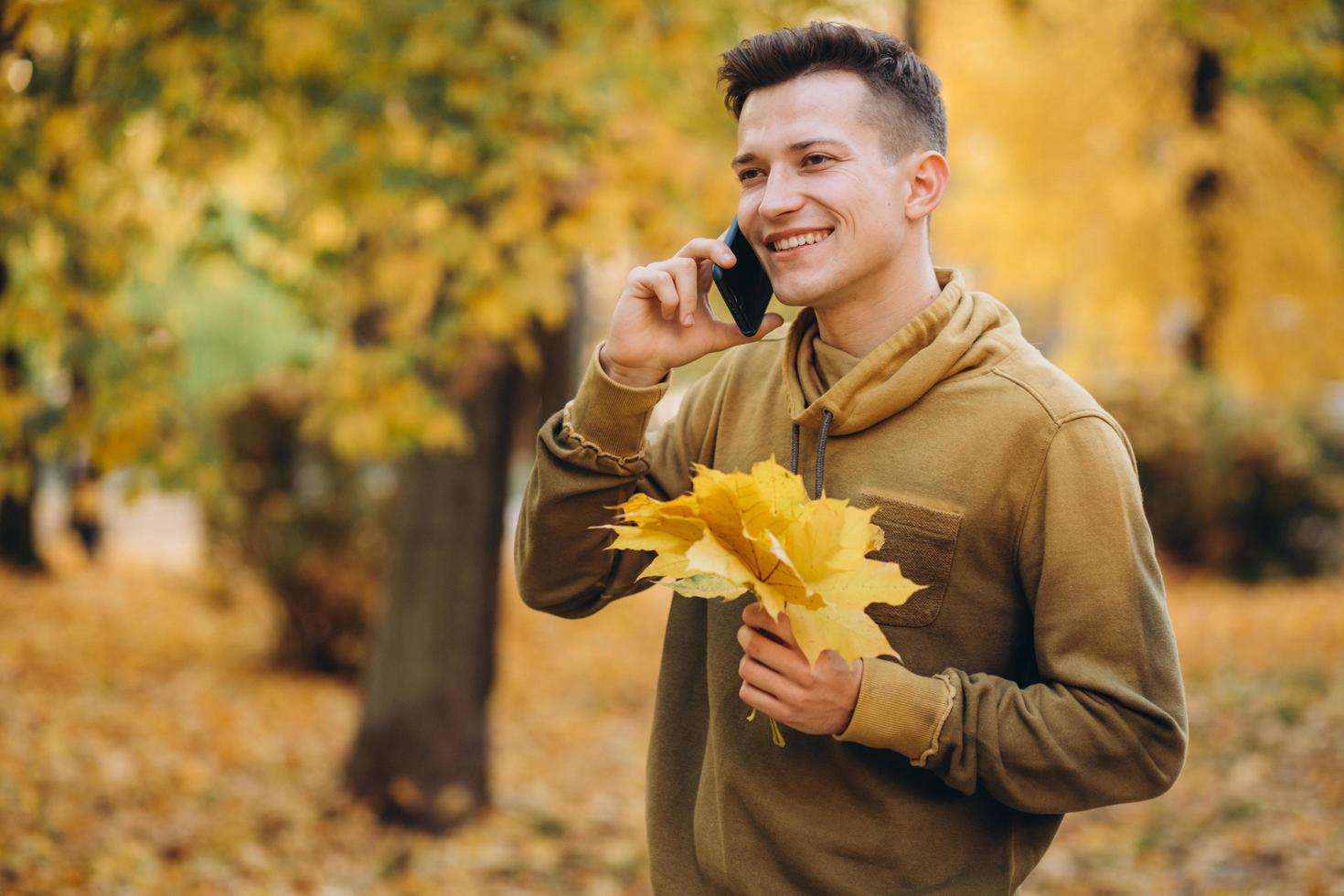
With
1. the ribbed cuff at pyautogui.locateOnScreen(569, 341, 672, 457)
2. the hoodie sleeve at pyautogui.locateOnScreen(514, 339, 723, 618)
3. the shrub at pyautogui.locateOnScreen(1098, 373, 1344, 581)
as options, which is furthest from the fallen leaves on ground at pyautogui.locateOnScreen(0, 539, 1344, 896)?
the ribbed cuff at pyautogui.locateOnScreen(569, 341, 672, 457)

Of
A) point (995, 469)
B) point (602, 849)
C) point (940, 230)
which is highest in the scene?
point (940, 230)

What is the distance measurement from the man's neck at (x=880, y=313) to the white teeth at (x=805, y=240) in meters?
0.13

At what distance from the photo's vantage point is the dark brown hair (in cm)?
188

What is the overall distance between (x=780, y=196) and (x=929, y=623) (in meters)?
0.71

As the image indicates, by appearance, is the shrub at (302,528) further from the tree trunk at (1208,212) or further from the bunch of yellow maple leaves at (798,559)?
the tree trunk at (1208,212)

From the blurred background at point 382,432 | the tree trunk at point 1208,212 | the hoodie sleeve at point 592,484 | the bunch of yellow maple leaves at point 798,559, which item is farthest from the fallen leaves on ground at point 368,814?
the bunch of yellow maple leaves at point 798,559

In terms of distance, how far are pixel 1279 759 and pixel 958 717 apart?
606 cm

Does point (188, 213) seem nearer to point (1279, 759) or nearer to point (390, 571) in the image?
point (390, 571)

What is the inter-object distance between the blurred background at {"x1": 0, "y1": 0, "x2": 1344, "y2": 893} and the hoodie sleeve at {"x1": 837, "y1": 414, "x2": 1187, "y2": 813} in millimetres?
2680

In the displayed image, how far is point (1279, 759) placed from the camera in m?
6.73

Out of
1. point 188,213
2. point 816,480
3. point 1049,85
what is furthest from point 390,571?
point 1049,85

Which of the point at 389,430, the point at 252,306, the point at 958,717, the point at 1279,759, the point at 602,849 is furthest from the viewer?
the point at 252,306

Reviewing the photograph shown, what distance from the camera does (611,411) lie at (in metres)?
1.92

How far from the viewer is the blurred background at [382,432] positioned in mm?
4156
